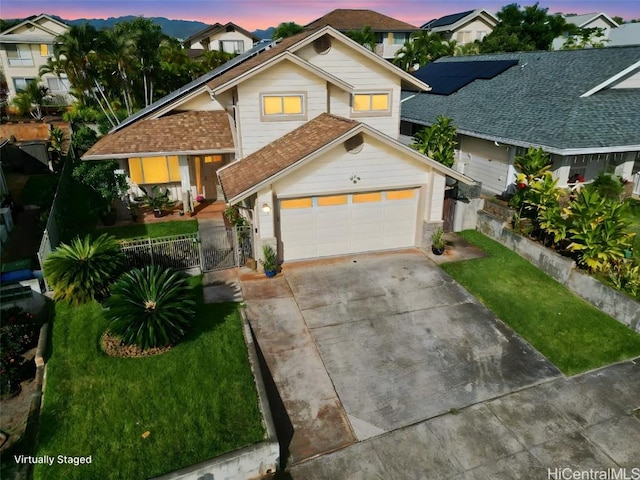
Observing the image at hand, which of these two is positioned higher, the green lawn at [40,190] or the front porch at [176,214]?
the green lawn at [40,190]

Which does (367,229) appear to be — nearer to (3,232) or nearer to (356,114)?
(356,114)

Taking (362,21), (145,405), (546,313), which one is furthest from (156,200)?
(362,21)

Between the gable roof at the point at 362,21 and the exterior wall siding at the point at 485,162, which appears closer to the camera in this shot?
the exterior wall siding at the point at 485,162

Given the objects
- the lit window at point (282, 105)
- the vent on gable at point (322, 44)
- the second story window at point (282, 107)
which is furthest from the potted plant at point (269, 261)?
the vent on gable at point (322, 44)

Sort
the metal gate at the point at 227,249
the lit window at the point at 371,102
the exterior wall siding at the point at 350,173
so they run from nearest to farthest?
the exterior wall siding at the point at 350,173
the metal gate at the point at 227,249
the lit window at the point at 371,102

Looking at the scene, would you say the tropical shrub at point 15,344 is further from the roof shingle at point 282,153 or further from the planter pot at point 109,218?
the planter pot at point 109,218

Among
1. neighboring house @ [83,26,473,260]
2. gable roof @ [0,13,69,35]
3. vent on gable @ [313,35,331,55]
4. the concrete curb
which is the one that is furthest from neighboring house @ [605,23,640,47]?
gable roof @ [0,13,69,35]
